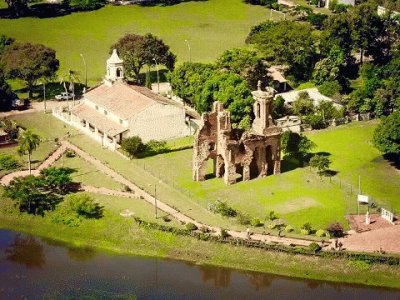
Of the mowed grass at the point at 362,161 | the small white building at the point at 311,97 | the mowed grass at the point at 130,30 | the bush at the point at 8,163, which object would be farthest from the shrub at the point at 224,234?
the mowed grass at the point at 130,30

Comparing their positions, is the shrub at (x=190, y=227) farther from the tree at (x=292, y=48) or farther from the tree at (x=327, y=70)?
the tree at (x=292, y=48)

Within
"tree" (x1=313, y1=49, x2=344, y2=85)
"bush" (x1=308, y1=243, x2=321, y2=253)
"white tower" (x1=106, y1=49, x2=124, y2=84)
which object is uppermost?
"white tower" (x1=106, y1=49, x2=124, y2=84)

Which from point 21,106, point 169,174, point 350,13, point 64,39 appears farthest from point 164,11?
point 169,174

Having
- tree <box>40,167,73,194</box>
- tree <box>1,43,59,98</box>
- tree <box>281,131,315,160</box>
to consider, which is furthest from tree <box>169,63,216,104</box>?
tree <box>40,167,73,194</box>

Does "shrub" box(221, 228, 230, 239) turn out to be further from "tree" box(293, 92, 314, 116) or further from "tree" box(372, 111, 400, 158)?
"tree" box(293, 92, 314, 116)

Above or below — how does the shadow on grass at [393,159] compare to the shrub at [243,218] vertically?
above

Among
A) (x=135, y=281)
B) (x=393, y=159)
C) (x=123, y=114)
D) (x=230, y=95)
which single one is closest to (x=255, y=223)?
(x=135, y=281)

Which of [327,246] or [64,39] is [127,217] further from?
[64,39]
